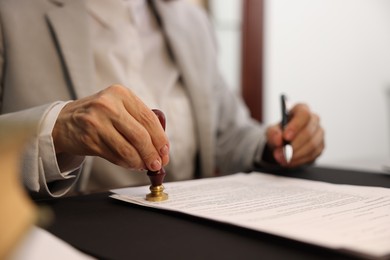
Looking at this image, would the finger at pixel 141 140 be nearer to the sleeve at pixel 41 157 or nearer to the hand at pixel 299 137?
the sleeve at pixel 41 157

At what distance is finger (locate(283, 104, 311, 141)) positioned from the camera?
2.71 ft

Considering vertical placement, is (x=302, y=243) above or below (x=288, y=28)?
below

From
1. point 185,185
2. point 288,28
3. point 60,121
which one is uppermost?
point 288,28

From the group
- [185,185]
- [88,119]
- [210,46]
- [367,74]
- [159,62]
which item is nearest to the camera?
[88,119]

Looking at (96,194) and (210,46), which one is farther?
(210,46)

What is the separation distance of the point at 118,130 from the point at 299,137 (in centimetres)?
41

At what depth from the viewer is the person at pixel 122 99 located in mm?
533

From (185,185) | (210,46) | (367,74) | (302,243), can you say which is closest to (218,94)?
(210,46)

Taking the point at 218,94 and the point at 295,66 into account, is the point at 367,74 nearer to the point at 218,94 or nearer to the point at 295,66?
the point at 295,66

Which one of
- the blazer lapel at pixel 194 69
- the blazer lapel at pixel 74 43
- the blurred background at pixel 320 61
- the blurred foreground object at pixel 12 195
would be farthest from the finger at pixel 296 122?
the blurred background at pixel 320 61

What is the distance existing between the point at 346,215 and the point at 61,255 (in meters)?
0.27

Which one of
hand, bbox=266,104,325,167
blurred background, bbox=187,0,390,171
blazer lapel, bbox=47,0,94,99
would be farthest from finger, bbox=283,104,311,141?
blurred background, bbox=187,0,390,171

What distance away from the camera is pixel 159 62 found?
109 cm

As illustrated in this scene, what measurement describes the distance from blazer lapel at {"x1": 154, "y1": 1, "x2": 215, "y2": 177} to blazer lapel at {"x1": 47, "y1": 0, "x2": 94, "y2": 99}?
0.26m
